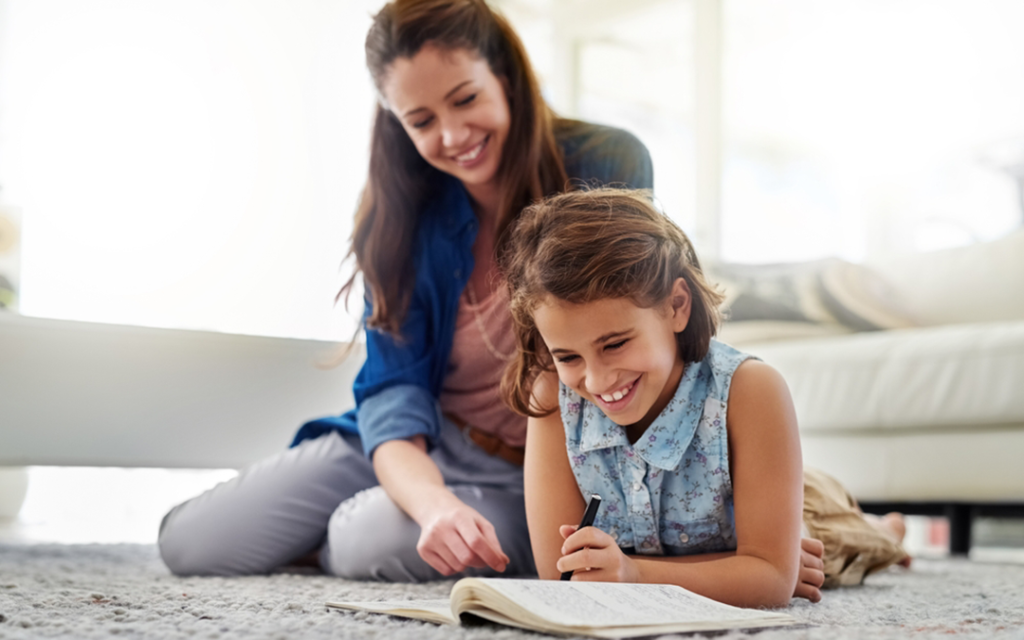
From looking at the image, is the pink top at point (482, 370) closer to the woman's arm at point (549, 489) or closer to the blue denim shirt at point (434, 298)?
the blue denim shirt at point (434, 298)

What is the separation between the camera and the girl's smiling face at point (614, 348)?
0.88m

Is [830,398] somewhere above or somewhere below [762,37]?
below

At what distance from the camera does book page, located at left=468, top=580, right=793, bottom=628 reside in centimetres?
63

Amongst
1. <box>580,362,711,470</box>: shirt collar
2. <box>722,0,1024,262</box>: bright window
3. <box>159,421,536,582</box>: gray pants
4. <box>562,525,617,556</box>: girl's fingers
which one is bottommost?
<box>159,421,536,582</box>: gray pants

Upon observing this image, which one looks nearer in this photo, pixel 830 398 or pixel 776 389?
pixel 776 389

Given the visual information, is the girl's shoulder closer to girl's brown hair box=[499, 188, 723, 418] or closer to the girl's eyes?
girl's brown hair box=[499, 188, 723, 418]

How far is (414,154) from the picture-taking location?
1413mm

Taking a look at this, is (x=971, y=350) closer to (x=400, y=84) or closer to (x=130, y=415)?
(x=400, y=84)

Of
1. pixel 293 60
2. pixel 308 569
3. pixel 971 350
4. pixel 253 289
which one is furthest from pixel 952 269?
pixel 293 60

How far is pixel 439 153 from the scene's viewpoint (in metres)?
1.27

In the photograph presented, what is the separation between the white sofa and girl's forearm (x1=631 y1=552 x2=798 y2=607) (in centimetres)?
107

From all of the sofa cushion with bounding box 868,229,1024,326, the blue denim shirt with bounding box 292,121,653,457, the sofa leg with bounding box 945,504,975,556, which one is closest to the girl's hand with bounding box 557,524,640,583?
the blue denim shirt with bounding box 292,121,653,457

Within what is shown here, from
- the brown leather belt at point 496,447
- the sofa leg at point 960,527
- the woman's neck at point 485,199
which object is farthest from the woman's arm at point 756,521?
the sofa leg at point 960,527

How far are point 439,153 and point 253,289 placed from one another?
2391 mm
